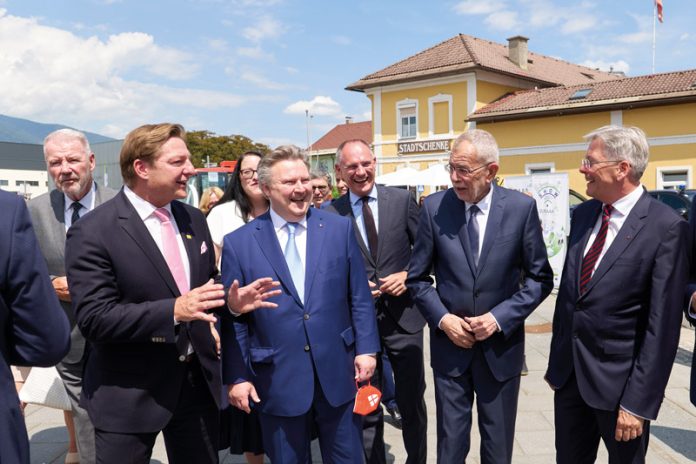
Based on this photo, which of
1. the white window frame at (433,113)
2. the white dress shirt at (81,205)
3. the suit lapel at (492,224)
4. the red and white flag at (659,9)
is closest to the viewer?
the suit lapel at (492,224)

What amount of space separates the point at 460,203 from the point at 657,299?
1.09 m

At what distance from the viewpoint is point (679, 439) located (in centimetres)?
411

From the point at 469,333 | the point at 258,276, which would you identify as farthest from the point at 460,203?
the point at 258,276

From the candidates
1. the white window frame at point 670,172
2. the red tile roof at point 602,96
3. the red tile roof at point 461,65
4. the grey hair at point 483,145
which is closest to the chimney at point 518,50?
the red tile roof at point 461,65

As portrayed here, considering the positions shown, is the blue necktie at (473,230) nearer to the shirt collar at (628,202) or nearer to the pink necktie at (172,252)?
the shirt collar at (628,202)

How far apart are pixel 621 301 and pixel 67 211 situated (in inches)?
124

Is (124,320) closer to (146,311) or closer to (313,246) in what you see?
(146,311)

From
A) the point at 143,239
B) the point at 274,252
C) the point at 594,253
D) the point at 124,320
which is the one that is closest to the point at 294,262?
the point at 274,252

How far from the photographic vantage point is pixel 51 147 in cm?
328

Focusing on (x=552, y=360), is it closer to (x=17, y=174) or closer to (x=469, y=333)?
(x=469, y=333)

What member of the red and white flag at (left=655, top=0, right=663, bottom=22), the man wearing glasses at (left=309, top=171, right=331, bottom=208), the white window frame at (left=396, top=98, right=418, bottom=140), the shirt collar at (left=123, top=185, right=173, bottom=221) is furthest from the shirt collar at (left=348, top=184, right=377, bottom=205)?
the red and white flag at (left=655, top=0, right=663, bottom=22)

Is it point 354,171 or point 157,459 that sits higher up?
point 354,171

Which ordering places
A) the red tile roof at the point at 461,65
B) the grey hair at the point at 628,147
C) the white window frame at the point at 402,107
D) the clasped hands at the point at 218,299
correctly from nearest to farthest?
the clasped hands at the point at 218,299 < the grey hair at the point at 628,147 < the red tile roof at the point at 461,65 < the white window frame at the point at 402,107

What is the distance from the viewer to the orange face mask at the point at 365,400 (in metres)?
2.66
